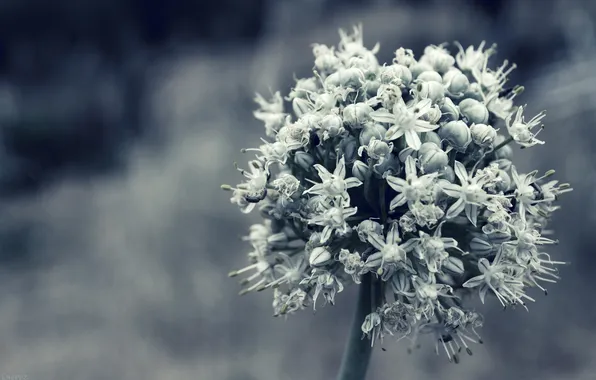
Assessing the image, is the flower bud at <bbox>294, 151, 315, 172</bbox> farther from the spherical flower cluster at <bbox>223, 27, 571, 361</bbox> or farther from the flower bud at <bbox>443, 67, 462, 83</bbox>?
the flower bud at <bbox>443, 67, 462, 83</bbox>

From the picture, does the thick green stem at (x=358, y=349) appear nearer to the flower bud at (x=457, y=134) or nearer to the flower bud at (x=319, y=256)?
the flower bud at (x=319, y=256)

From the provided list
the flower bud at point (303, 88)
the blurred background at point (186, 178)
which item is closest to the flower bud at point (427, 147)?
the flower bud at point (303, 88)

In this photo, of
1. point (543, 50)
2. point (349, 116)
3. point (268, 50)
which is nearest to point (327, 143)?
point (349, 116)

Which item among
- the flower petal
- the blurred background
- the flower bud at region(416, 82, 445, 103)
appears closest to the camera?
the flower petal

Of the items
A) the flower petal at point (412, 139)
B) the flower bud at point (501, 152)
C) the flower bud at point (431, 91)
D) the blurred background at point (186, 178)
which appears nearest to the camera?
→ the flower petal at point (412, 139)

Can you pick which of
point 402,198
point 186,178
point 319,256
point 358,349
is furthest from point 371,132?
point 186,178

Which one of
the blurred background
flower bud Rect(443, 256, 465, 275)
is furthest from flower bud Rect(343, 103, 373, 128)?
the blurred background

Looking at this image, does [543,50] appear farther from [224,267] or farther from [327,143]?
[327,143]
